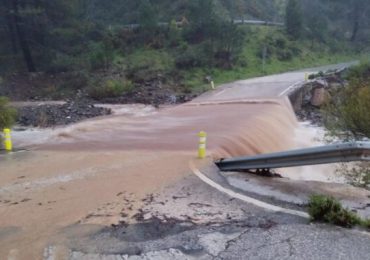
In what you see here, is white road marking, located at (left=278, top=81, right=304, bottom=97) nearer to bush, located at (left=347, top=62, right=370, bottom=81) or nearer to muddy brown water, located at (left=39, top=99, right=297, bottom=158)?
muddy brown water, located at (left=39, top=99, right=297, bottom=158)

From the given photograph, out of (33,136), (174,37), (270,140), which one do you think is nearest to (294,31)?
(174,37)

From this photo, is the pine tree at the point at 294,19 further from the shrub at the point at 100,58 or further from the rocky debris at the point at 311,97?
the shrub at the point at 100,58

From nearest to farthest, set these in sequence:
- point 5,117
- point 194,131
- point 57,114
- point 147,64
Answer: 1. point 5,117
2. point 194,131
3. point 57,114
4. point 147,64

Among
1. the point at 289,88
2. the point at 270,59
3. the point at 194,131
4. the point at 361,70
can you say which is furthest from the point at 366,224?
the point at 270,59

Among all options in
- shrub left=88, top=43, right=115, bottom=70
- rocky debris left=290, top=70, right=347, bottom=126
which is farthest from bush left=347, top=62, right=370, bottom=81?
shrub left=88, top=43, right=115, bottom=70

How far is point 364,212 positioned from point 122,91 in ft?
77.4

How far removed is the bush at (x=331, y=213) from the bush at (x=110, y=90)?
2354 cm

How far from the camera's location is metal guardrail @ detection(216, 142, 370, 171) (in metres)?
8.77

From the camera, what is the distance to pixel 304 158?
395 inches

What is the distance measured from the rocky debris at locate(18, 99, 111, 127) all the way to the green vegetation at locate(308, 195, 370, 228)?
15659 millimetres

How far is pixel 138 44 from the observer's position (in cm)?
4275

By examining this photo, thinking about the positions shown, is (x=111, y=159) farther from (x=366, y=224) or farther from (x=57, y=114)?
(x=57, y=114)

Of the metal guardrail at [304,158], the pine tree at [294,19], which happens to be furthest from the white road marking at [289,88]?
the pine tree at [294,19]

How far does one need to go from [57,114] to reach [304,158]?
15739mm
